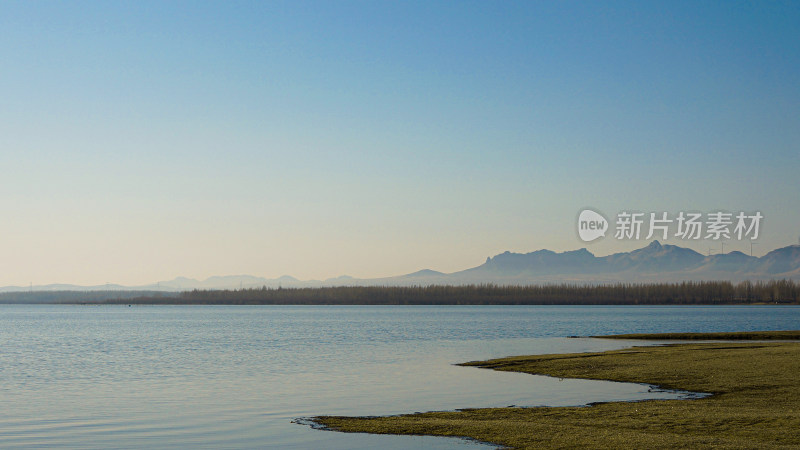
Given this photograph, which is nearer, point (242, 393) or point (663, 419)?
point (663, 419)

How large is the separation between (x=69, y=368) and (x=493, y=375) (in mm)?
27681

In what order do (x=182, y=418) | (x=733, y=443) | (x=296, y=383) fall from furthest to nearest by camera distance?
(x=296, y=383)
(x=182, y=418)
(x=733, y=443)

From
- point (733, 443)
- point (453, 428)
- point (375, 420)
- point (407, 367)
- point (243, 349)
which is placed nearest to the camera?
point (733, 443)

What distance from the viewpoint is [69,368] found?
161 ft

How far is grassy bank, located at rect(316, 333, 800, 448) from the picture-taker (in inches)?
771

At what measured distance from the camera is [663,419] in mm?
22828

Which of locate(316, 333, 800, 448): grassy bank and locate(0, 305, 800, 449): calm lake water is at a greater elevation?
locate(316, 333, 800, 448): grassy bank

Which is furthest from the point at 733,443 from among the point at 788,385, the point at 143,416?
the point at 143,416

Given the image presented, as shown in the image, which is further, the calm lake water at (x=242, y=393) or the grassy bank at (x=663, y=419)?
the calm lake water at (x=242, y=393)

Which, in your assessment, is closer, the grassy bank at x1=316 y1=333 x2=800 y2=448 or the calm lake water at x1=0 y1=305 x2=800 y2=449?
the grassy bank at x1=316 y1=333 x2=800 y2=448

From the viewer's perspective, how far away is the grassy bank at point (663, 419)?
19594 millimetres

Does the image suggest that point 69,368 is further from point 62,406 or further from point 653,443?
point 653,443

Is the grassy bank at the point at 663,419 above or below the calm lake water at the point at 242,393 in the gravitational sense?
above

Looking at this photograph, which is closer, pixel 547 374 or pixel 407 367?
pixel 547 374
